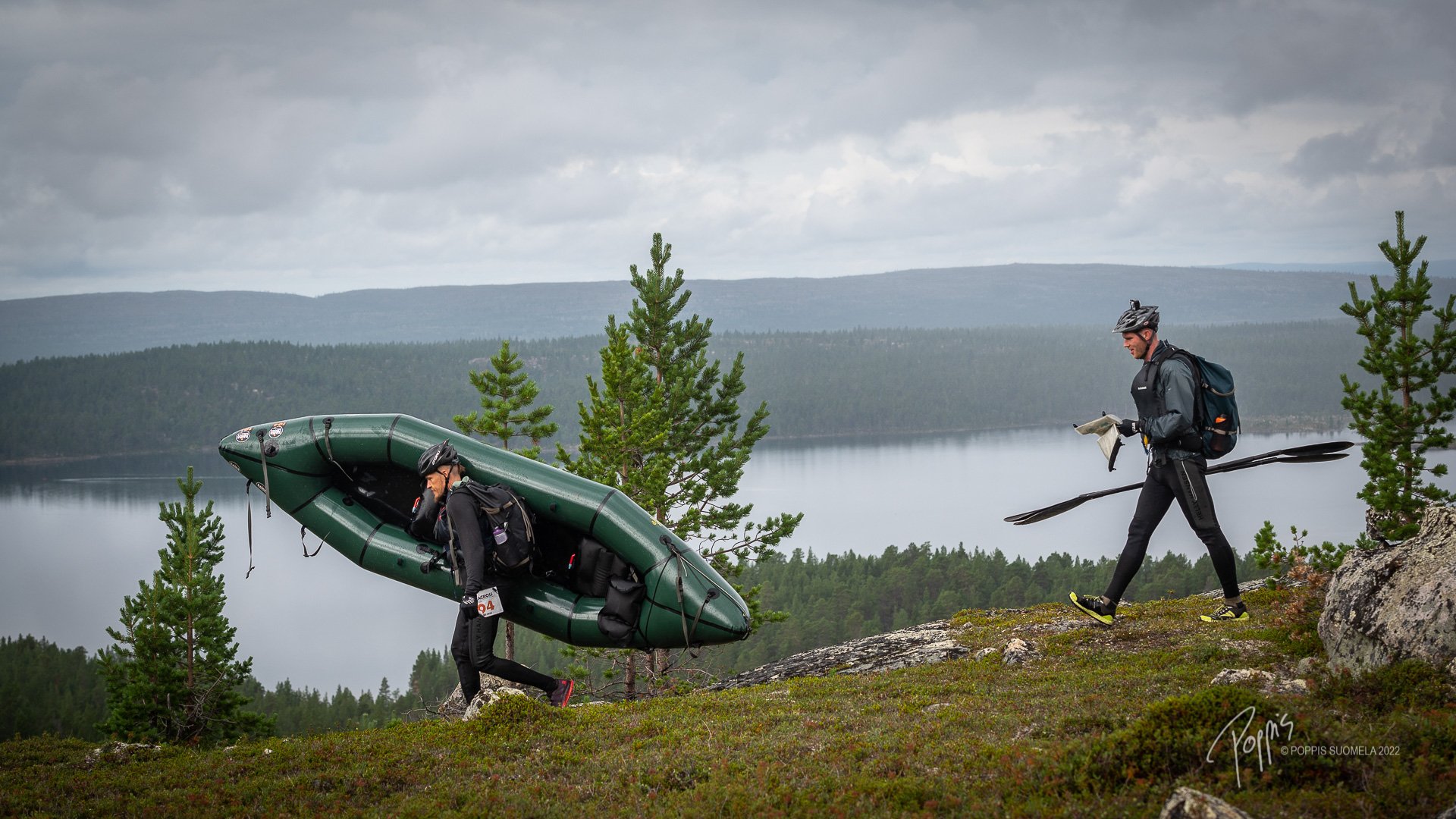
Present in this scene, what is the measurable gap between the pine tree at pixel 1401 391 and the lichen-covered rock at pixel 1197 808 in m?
12.1

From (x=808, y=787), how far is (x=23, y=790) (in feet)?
19.2

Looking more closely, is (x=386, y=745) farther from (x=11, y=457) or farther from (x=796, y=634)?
(x=11, y=457)

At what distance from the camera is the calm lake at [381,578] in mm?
63375

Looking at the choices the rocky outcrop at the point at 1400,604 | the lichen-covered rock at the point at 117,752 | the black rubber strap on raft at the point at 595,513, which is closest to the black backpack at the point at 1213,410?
the rocky outcrop at the point at 1400,604

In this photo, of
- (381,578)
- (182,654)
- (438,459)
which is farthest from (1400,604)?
(381,578)

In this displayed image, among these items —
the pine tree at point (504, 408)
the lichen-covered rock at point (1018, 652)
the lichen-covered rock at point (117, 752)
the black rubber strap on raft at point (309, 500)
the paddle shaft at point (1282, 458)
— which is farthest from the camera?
the pine tree at point (504, 408)

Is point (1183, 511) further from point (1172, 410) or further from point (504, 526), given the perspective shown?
point (504, 526)

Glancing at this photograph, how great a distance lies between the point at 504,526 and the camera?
9.02 meters

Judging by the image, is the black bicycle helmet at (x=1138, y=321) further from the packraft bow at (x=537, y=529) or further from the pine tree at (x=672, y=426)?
the pine tree at (x=672, y=426)

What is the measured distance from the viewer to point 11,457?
146 m

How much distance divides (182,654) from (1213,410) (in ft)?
91.8

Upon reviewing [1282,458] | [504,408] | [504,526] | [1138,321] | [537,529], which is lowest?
[537,529]

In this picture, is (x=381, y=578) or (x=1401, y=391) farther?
(x=381, y=578)

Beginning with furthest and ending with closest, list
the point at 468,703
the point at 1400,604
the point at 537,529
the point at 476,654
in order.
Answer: the point at 537,529, the point at 468,703, the point at 476,654, the point at 1400,604
